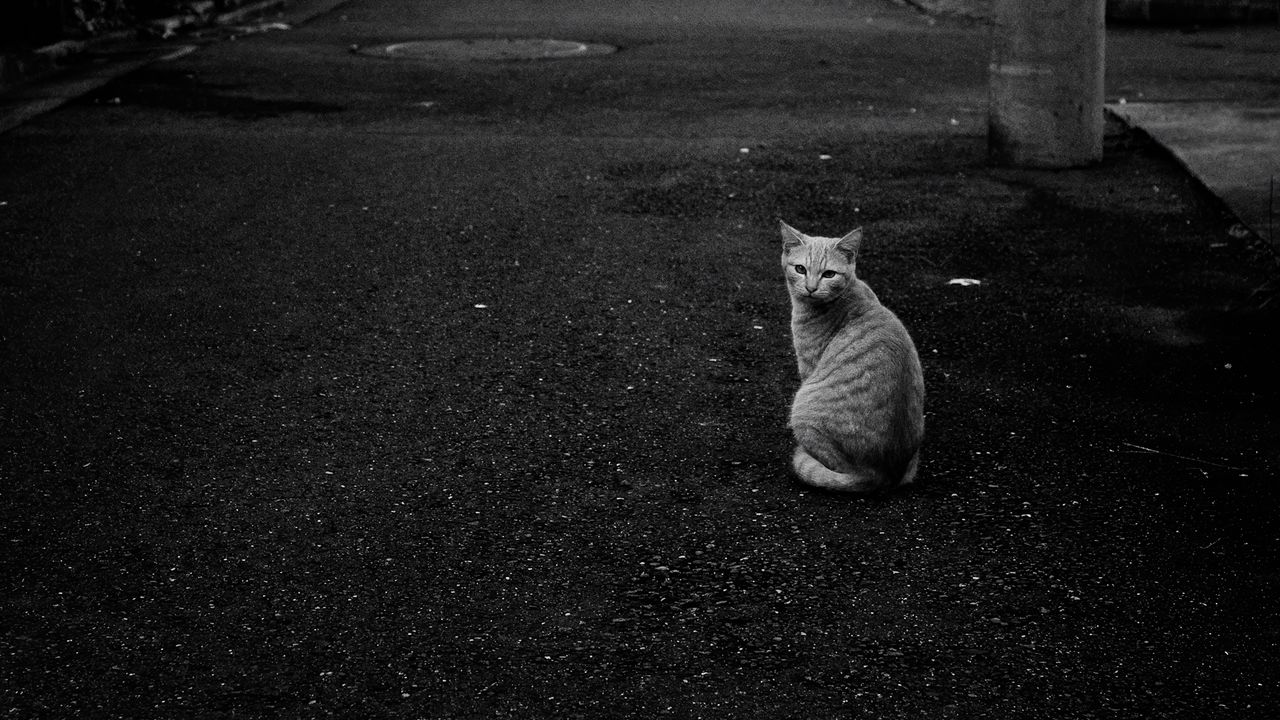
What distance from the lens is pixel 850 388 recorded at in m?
4.23

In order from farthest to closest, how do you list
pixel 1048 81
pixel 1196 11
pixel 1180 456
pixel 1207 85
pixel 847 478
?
1. pixel 1196 11
2. pixel 1207 85
3. pixel 1048 81
4. pixel 1180 456
5. pixel 847 478

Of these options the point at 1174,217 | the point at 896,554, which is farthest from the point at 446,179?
the point at 896,554

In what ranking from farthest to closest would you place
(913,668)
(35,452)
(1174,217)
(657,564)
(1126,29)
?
(1126,29) → (1174,217) → (35,452) → (657,564) → (913,668)

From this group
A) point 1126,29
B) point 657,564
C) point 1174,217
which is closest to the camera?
point 657,564

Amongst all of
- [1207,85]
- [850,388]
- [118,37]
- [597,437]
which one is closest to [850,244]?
[850,388]

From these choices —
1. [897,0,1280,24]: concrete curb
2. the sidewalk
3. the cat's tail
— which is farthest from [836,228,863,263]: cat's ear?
[897,0,1280,24]: concrete curb

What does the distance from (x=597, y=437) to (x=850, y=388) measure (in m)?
0.93

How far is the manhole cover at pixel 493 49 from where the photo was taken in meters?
13.2

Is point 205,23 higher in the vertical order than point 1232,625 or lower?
higher

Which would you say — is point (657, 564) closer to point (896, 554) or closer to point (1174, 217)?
point (896, 554)

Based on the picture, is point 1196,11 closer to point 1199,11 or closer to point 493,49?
point 1199,11

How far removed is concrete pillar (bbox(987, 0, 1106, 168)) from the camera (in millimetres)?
8117

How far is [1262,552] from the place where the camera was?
388cm

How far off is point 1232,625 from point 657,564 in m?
1.46
